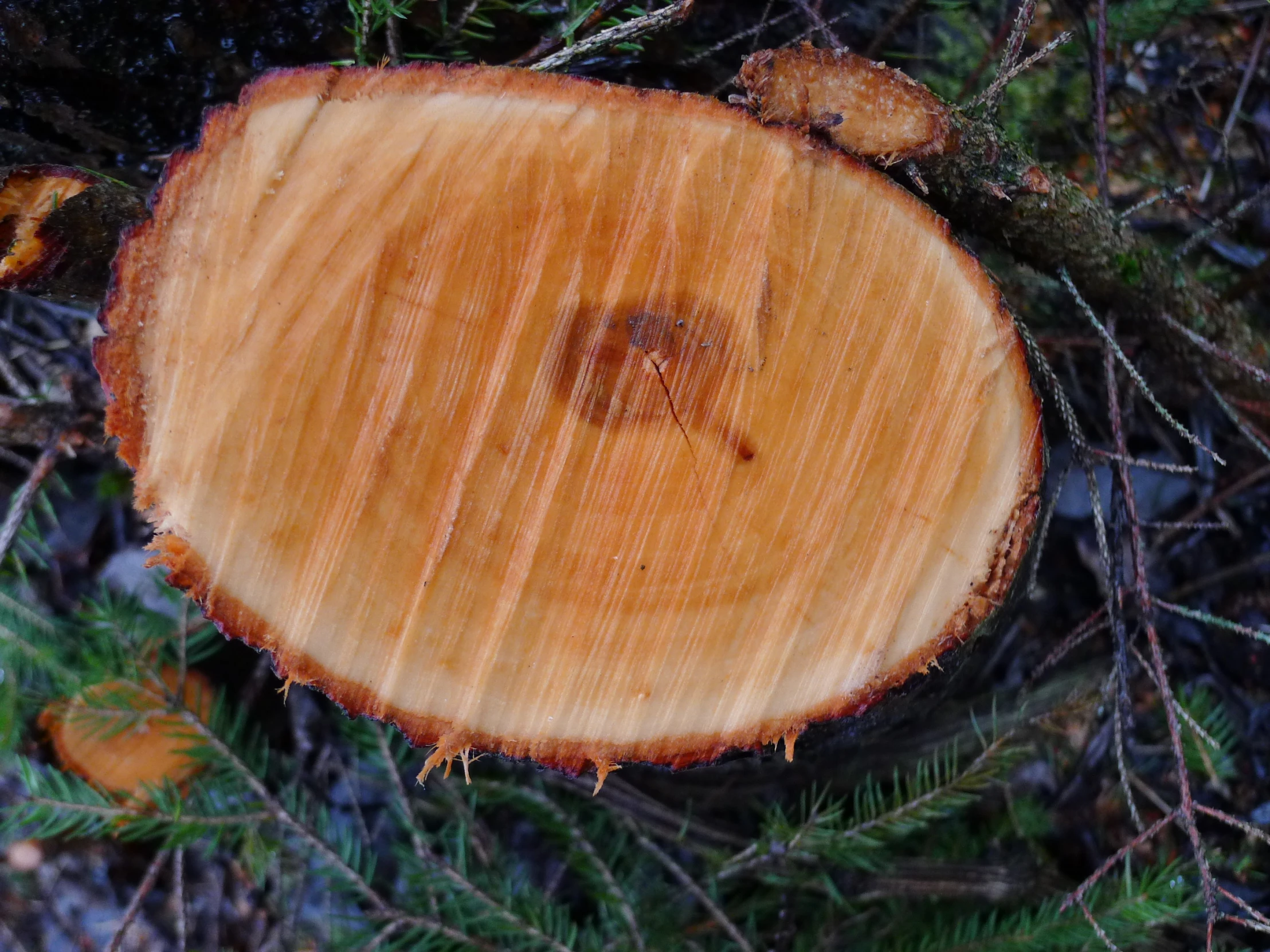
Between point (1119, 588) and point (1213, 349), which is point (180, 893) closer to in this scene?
point (1119, 588)

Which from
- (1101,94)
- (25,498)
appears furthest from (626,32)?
(25,498)

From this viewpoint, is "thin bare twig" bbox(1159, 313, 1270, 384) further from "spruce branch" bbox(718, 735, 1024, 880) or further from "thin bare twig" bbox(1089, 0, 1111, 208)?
"spruce branch" bbox(718, 735, 1024, 880)

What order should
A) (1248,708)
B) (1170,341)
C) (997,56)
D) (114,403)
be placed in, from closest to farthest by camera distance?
(114,403)
(1170,341)
(997,56)
(1248,708)

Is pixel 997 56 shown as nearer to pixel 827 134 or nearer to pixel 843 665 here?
pixel 827 134

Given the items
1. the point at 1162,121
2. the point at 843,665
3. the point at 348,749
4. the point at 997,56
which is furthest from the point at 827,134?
the point at 348,749

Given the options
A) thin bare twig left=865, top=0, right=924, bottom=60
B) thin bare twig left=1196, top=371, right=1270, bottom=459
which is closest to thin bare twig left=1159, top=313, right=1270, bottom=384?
thin bare twig left=1196, top=371, right=1270, bottom=459

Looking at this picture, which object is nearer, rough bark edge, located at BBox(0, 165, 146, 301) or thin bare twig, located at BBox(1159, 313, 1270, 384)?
rough bark edge, located at BBox(0, 165, 146, 301)

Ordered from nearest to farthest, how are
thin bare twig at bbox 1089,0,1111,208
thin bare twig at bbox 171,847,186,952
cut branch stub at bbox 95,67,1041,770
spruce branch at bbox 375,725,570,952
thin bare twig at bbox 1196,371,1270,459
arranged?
cut branch stub at bbox 95,67,1041,770
thin bare twig at bbox 1089,0,1111,208
thin bare twig at bbox 1196,371,1270,459
spruce branch at bbox 375,725,570,952
thin bare twig at bbox 171,847,186,952
